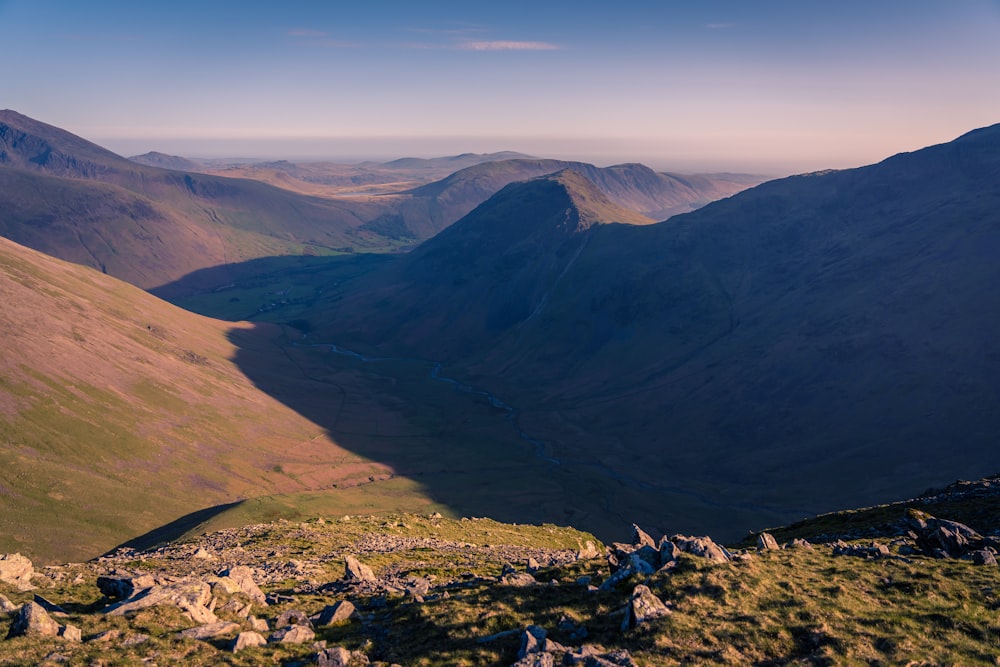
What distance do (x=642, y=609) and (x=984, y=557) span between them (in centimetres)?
2521

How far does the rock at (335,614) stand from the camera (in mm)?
34875

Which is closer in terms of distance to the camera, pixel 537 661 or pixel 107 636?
pixel 537 661

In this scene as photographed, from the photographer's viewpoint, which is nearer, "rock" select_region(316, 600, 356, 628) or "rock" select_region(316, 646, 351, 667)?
"rock" select_region(316, 646, 351, 667)

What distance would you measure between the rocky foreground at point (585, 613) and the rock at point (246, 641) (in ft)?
0.26

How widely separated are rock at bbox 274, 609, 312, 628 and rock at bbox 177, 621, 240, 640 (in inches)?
95.8

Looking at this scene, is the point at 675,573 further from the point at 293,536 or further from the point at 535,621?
the point at 293,536

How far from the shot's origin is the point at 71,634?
2834 centimetres

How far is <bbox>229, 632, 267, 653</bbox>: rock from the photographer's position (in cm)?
2916

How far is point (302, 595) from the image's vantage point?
1699 inches

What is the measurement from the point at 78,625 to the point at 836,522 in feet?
216

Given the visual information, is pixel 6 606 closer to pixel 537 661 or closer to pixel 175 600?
pixel 175 600

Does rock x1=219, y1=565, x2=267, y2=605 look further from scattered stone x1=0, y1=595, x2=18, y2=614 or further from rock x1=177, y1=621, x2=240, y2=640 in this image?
scattered stone x1=0, y1=595, x2=18, y2=614

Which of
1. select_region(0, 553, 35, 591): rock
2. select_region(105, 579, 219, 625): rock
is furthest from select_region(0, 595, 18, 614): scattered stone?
select_region(0, 553, 35, 591): rock

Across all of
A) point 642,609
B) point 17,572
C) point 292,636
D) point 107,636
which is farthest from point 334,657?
point 17,572
